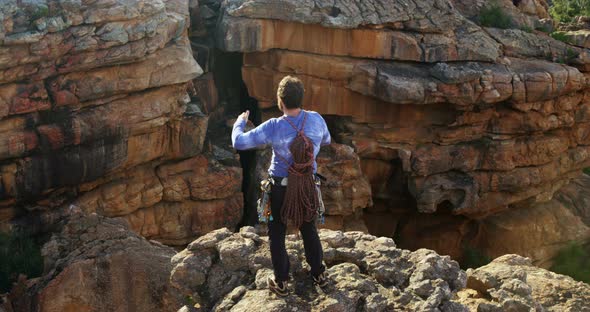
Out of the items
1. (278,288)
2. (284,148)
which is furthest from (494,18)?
(278,288)

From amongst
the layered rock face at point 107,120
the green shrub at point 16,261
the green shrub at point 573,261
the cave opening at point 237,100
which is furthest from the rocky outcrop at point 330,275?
the green shrub at point 573,261

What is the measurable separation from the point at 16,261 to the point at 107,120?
342 centimetres

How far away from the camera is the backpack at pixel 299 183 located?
5582mm

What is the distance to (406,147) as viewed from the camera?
1592 centimetres

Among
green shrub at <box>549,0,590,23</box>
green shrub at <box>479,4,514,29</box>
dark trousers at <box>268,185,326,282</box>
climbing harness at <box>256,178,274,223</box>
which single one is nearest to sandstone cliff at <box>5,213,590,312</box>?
dark trousers at <box>268,185,326,282</box>

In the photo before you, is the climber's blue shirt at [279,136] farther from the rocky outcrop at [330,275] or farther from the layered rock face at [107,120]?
the layered rock face at [107,120]

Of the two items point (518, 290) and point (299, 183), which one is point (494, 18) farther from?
point (299, 183)

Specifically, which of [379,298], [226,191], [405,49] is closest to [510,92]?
[405,49]

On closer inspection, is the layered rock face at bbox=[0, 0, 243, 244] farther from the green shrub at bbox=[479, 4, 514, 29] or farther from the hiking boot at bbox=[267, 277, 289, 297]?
the green shrub at bbox=[479, 4, 514, 29]

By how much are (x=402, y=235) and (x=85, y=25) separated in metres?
10.1

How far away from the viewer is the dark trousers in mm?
5719

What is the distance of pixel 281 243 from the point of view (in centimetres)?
577

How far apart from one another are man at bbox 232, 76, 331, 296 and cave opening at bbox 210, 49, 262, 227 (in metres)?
9.61

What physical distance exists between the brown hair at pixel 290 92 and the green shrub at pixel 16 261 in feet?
17.9
